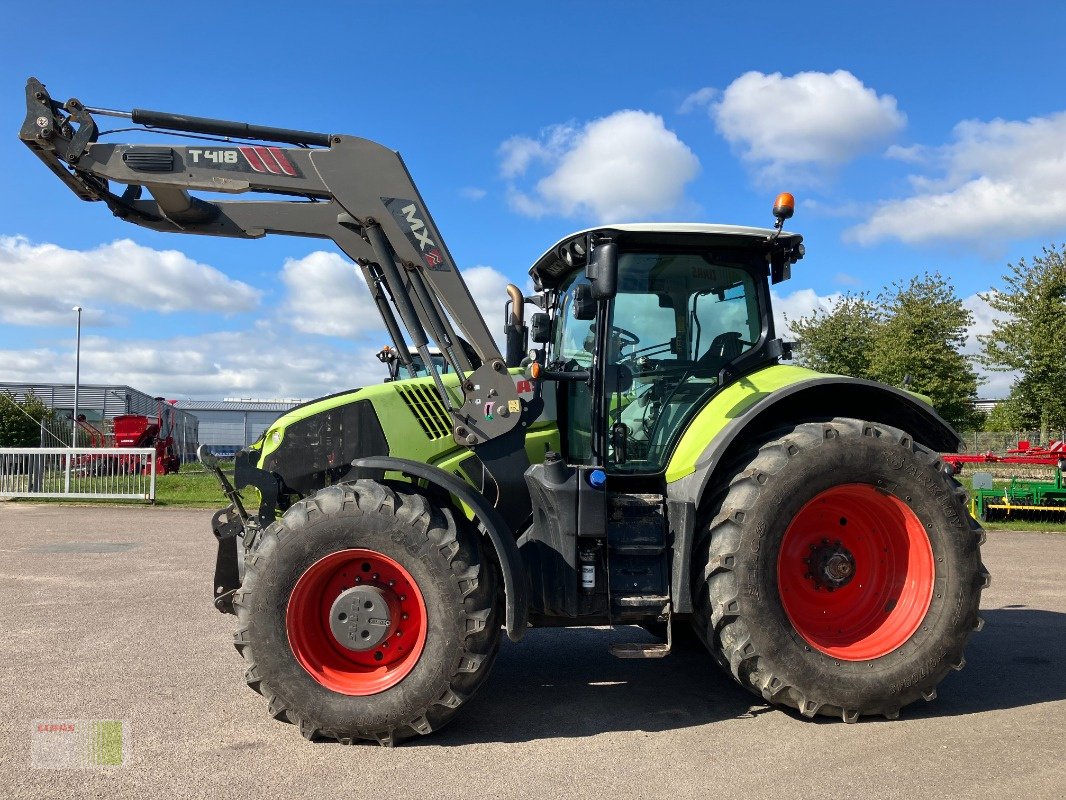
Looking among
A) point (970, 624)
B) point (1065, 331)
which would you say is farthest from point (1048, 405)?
point (970, 624)

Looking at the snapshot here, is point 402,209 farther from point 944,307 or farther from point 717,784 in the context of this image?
point 944,307

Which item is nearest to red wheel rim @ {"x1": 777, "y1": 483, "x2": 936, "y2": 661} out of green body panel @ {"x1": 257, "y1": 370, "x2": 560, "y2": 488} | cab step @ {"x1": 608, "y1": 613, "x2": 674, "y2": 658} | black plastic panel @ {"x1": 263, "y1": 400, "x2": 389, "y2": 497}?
cab step @ {"x1": 608, "y1": 613, "x2": 674, "y2": 658}

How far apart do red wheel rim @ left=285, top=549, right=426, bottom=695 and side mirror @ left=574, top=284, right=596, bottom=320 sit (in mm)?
1769

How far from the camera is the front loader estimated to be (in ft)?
13.1

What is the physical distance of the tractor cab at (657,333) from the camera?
4.65 m

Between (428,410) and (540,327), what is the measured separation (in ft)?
3.16

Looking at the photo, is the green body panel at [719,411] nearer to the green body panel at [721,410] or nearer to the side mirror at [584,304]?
the green body panel at [721,410]

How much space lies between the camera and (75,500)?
56.5ft

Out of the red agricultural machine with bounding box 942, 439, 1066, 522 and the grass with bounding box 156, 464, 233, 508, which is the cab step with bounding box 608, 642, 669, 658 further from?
the grass with bounding box 156, 464, 233, 508
